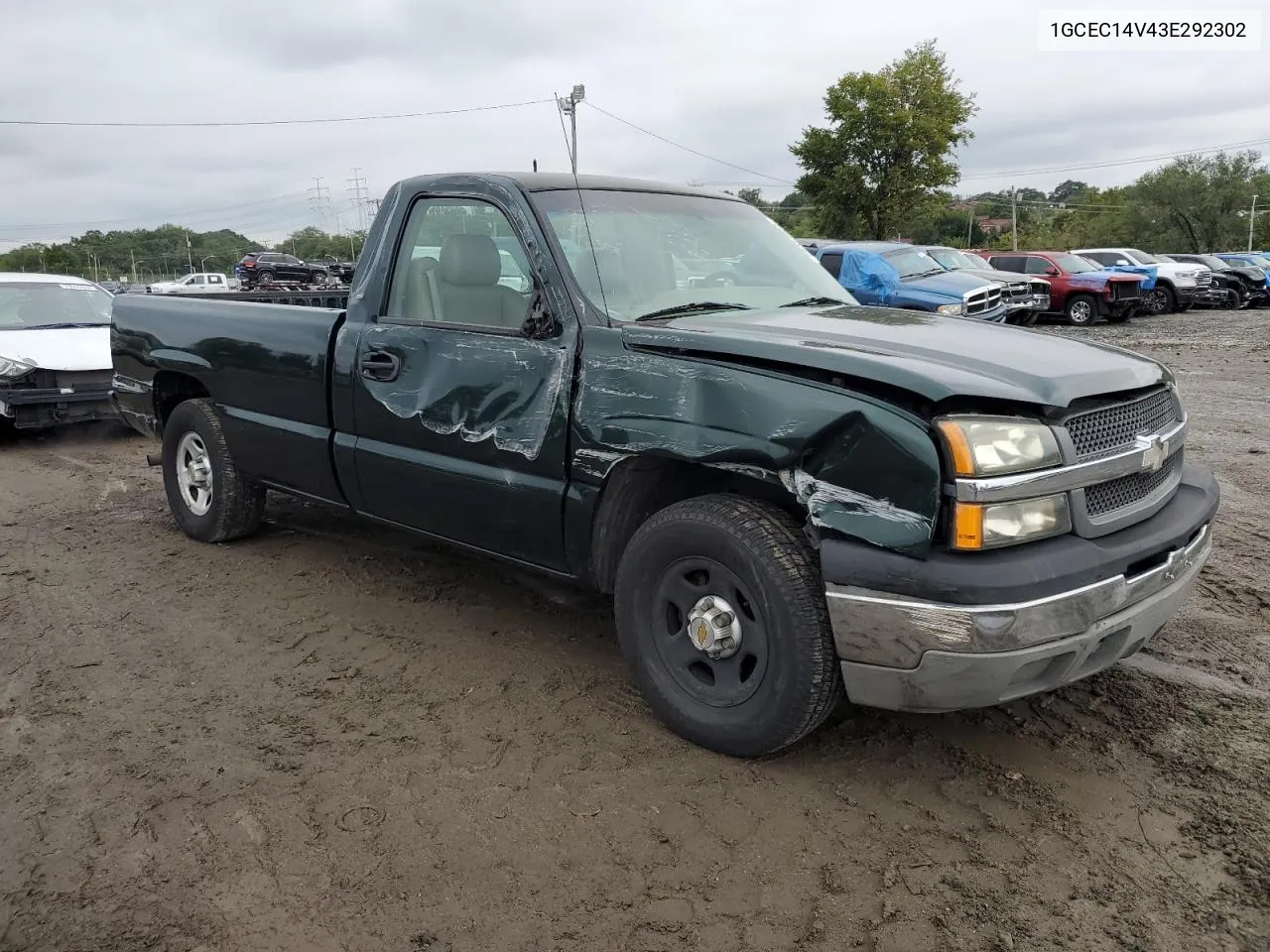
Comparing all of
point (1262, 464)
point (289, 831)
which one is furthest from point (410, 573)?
point (1262, 464)

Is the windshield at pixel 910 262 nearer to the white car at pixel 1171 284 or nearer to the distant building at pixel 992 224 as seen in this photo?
the white car at pixel 1171 284

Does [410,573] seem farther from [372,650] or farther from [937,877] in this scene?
[937,877]

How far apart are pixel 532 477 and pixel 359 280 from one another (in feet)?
4.55

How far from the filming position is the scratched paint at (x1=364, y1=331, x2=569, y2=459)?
3.44 meters

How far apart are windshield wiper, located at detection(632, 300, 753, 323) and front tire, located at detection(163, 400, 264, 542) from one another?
2.70 meters

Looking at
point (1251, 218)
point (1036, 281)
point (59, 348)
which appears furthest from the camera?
point (1251, 218)

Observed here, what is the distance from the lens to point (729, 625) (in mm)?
3027

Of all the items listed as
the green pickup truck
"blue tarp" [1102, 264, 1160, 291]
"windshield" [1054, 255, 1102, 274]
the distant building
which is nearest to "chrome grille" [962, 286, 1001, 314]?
"windshield" [1054, 255, 1102, 274]

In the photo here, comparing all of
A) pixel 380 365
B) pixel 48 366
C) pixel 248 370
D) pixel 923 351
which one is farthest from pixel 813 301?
pixel 48 366

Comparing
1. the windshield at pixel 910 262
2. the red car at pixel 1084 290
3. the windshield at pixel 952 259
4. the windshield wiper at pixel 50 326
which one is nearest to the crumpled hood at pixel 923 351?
the windshield wiper at pixel 50 326

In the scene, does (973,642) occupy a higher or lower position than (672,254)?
lower

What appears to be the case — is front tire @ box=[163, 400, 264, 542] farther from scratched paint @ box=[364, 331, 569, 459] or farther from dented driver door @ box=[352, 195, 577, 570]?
scratched paint @ box=[364, 331, 569, 459]

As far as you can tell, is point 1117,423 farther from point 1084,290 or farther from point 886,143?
point 886,143

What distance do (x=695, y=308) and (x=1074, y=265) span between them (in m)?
20.3
